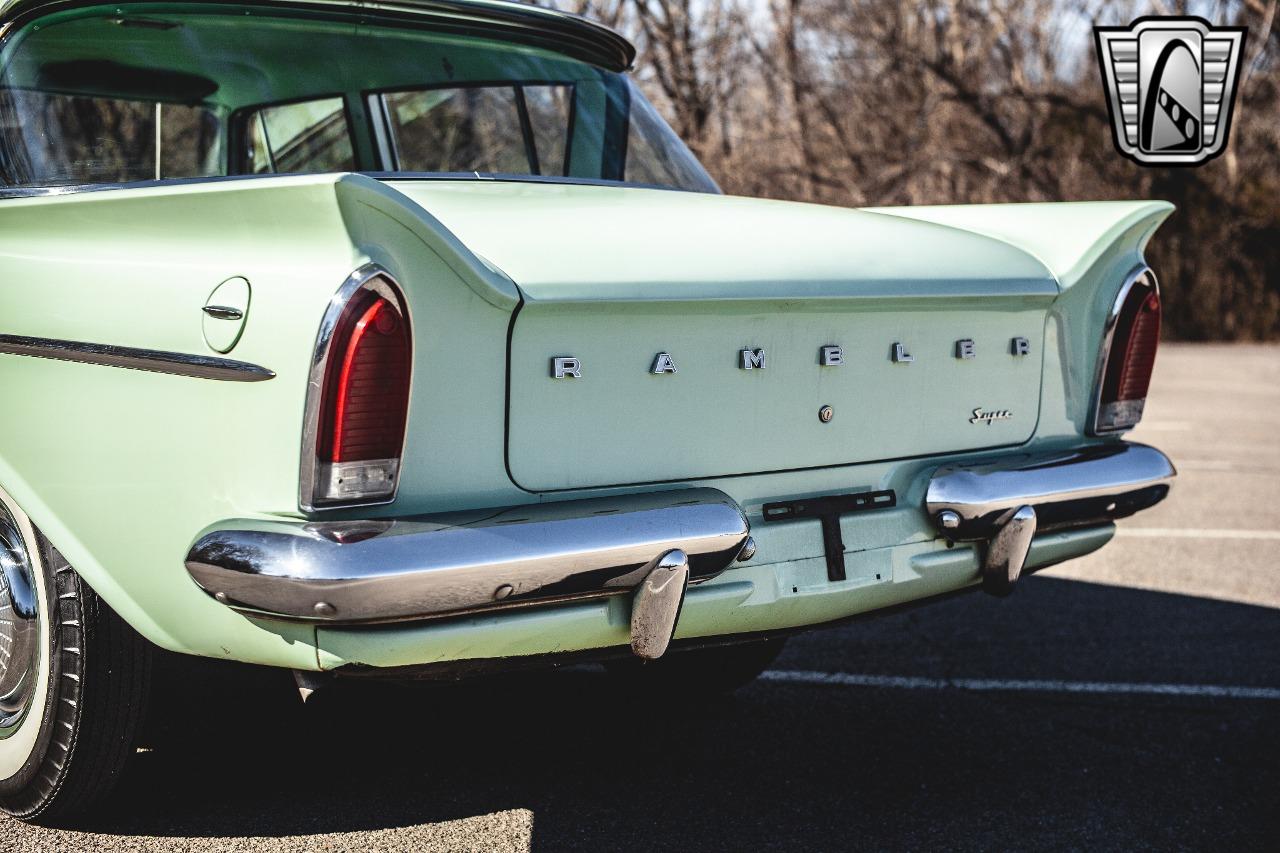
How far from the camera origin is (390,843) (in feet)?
8.68

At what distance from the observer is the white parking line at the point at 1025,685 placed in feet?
12.1

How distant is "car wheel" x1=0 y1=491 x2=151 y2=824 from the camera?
2549 millimetres

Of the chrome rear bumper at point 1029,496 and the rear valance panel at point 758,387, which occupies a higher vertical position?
the rear valance panel at point 758,387

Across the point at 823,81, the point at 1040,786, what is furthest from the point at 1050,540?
the point at 823,81

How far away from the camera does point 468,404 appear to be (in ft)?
7.36

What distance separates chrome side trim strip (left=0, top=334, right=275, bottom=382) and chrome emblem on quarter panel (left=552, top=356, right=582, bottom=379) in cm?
48

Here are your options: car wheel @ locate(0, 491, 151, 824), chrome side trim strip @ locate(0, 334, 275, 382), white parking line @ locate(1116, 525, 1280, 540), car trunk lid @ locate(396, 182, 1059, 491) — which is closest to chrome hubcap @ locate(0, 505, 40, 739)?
car wheel @ locate(0, 491, 151, 824)

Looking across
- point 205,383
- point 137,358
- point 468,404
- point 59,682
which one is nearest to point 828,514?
point 468,404

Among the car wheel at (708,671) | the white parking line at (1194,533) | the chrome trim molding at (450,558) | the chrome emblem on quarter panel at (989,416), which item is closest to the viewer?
the chrome trim molding at (450,558)

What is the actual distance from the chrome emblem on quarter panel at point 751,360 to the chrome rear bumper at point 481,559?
0.26 meters

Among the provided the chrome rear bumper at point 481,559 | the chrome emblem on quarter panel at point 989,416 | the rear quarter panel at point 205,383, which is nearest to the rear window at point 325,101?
the rear quarter panel at point 205,383

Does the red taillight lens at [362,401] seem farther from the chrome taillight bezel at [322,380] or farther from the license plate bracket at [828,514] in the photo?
the license plate bracket at [828,514]

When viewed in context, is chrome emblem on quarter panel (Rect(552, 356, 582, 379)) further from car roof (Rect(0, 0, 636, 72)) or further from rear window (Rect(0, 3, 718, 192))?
car roof (Rect(0, 0, 636, 72))

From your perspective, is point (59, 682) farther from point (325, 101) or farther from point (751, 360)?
point (325, 101)
